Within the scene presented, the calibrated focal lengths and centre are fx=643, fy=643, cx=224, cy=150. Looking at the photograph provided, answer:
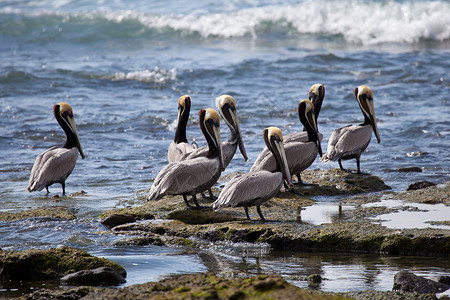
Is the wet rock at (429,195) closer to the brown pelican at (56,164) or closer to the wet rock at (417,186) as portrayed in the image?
the wet rock at (417,186)

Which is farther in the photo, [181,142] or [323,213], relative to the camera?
[181,142]

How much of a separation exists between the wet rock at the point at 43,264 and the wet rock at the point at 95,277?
0.18m

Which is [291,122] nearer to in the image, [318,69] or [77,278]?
[318,69]

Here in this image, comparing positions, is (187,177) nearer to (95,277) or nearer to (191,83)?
(95,277)

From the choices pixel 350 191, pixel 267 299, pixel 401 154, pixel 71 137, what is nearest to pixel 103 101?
pixel 71 137

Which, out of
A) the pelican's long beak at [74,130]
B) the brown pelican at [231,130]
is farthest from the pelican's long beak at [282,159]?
the pelican's long beak at [74,130]

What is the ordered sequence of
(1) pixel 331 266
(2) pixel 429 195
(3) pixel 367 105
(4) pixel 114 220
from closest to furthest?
(1) pixel 331 266
(4) pixel 114 220
(2) pixel 429 195
(3) pixel 367 105

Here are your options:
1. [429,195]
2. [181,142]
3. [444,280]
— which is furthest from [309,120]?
[444,280]

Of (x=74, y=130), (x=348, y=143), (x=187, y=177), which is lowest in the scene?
(x=348, y=143)

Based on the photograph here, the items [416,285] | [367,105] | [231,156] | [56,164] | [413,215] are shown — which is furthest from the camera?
[367,105]

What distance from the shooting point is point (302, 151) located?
8.68 m

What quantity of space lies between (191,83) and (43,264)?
Result: 14175 millimetres

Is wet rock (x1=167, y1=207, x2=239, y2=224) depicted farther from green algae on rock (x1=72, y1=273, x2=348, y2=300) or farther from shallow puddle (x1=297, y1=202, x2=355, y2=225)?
green algae on rock (x1=72, y1=273, x2=348, y2=300)

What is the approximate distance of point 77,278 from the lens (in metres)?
4.96
